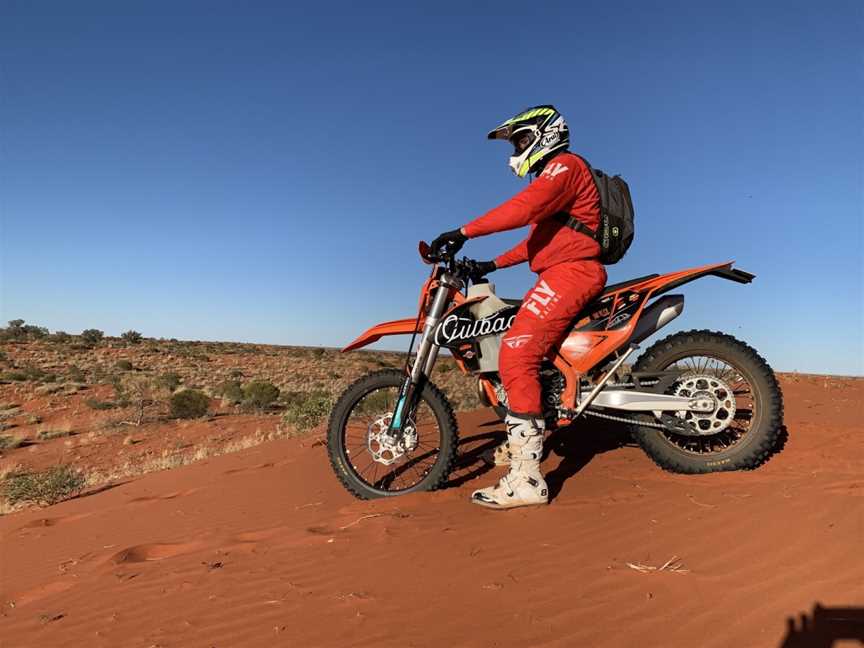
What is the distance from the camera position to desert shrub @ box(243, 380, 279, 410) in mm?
19750

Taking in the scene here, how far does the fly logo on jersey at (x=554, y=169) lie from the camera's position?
3930 mm

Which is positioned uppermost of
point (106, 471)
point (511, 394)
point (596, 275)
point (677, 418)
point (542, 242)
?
point (542, 242)

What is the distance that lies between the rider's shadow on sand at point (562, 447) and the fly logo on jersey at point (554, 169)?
2354 millimetres

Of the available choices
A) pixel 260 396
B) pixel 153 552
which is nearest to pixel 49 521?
pixel 153 552

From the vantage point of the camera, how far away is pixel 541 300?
4105 millimetres

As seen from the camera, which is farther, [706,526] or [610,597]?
[706,526]

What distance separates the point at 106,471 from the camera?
11.9 meters

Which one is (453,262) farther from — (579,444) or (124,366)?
(124,366)

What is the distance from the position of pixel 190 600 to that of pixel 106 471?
10528 millimetres

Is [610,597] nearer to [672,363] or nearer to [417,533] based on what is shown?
[417,533]

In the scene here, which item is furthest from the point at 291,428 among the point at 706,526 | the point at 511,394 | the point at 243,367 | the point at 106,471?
the point at 243,367

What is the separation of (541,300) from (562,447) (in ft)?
7.44

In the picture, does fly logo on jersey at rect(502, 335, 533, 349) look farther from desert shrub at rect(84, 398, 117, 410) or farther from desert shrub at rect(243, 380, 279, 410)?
desert shrub at rect(84, 398, 117, 410)

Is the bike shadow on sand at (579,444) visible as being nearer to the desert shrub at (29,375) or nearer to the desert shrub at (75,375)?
the desert shrub at (75,375)
